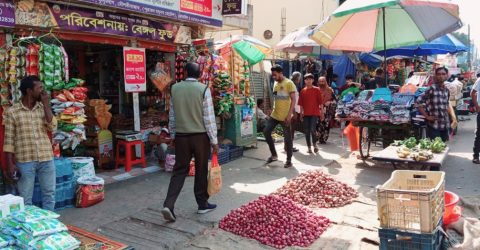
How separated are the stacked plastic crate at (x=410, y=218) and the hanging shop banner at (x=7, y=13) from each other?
5211mm

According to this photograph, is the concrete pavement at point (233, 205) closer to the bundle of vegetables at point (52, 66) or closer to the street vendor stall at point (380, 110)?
the street vendor stall at point (380, 110)

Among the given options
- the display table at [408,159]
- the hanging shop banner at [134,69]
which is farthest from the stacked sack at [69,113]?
the display table at [408,159]

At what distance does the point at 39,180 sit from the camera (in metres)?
5.04

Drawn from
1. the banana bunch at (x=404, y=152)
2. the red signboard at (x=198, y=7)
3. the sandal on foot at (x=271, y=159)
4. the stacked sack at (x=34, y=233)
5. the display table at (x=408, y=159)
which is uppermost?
the red signboard at (x=198, y=7)

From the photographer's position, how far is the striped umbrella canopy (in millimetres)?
8336

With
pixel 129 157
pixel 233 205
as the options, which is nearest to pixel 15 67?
pixel 129 157

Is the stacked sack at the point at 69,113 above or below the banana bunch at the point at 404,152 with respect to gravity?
above

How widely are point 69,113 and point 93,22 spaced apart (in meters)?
1.80

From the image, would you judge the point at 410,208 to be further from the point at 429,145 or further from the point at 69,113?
the point at 69,113

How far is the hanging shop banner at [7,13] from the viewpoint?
5.58 meters

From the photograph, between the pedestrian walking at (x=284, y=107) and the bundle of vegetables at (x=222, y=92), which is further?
the bundle of vegetables at (x=222, y=92)

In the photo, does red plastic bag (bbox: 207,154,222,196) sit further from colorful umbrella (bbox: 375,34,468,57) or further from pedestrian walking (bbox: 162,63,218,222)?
colorful umbrella (bbox: 375,34,468,57)

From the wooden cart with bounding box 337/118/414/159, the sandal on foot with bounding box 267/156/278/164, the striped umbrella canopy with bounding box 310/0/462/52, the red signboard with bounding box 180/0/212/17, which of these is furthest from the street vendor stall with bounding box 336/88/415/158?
the red signboard with bounding box 180/0/212/17

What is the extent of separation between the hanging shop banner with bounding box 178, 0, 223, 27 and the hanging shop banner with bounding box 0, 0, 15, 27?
3307mm
